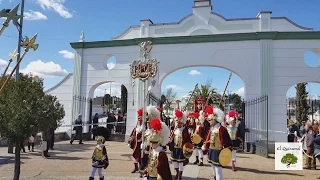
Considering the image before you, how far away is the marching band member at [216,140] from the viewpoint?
7363 millimetres

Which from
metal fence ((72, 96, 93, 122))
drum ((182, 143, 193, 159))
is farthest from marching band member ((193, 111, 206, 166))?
metal fence ((72, 96, 93, 122))

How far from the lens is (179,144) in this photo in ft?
26.6

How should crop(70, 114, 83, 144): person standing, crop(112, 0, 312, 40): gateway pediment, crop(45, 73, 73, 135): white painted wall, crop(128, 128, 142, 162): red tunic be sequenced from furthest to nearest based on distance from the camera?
crop(45, 73, 73, 135): white painted wall, crop(70, 114, 83, 144): person standing, crop(112, 0, 312, 40): gateway pediment, crop(128, 128, 142, 162): red tunic

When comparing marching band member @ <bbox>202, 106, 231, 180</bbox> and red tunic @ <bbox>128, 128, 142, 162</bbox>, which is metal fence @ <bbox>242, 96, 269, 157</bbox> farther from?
red tunic @ <bbox>128, 128, 142, 162</bbox>

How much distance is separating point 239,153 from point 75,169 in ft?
24.6

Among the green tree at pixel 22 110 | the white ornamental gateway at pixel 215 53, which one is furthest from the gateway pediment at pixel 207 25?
the green tree at pixel 22 110

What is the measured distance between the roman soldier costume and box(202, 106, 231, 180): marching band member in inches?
91.5

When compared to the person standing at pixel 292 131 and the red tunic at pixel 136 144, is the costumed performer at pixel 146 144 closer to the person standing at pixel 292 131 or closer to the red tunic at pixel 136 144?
the red tunic at pixel 136 144

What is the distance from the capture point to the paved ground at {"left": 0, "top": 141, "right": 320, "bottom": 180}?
818 cm

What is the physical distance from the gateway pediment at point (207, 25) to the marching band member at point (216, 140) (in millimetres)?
8239

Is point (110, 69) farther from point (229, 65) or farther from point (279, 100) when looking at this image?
point (279, 100)

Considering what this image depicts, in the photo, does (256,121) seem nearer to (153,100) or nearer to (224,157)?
(153,100)

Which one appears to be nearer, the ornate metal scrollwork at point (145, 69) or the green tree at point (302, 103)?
the ornate metal scrollwork at point (145, 69)

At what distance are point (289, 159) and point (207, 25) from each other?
8.18 metres
